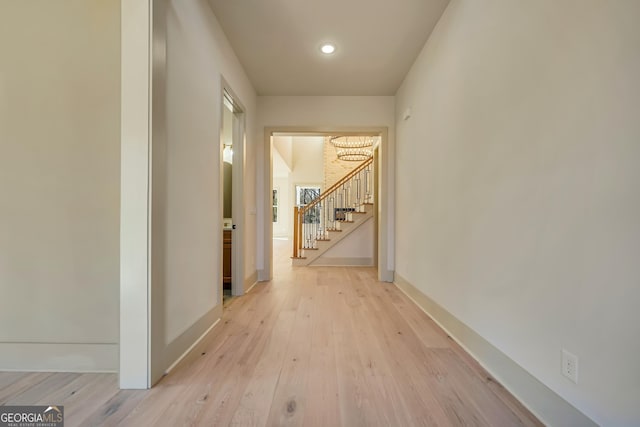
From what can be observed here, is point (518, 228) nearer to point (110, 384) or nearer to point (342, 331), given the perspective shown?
point (342, 331)

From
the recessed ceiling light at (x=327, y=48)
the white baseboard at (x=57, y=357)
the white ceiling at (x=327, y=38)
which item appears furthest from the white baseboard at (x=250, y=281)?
the recessed ceiling light at (x=327, y=48)

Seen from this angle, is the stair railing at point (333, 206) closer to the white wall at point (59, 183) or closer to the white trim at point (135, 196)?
the white wall at point (59, 183)

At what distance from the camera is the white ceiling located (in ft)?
8.19

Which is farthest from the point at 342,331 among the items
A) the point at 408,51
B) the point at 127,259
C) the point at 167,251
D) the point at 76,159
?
the point at 408,51

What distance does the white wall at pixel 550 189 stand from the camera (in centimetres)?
102

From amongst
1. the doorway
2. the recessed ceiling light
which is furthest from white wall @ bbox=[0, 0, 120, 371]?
the recessed ceiling light

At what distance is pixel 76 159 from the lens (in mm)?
1762

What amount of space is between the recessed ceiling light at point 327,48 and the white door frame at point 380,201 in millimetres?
1232

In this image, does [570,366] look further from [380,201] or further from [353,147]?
[353,147]

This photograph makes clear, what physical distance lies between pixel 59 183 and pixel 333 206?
17.7ft

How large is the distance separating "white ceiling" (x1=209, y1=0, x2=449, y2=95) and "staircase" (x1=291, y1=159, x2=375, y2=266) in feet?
8.31

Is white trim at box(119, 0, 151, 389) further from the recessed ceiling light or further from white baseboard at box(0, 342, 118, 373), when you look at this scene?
the recessed ceiling light

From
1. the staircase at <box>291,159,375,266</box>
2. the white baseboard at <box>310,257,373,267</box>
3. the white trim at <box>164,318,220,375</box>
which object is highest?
the staircase at <box>291,159,375,266</box>

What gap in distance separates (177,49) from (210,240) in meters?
1.42
